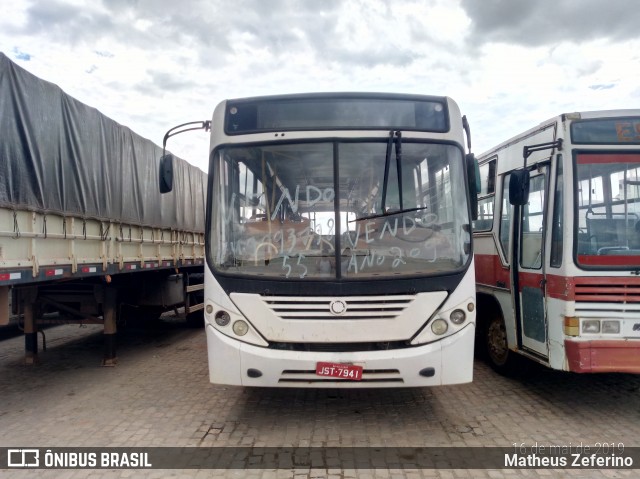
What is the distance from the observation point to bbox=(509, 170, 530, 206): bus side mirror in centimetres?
521

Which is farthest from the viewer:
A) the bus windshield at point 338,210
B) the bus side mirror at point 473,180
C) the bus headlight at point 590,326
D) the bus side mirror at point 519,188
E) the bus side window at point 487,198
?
the bus side window at point 487,198

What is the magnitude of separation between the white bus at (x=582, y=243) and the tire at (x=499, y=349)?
568 millimetres

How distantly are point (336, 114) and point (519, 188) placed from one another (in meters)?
2.09

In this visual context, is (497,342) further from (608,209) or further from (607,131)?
(607,131)

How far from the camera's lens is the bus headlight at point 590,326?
179 inches

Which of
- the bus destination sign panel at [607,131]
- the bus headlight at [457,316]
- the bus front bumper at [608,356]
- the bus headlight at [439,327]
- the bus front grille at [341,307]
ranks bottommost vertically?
the bus front bumper at [608,356]

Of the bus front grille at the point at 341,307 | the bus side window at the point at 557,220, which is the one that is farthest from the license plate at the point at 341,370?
the bus side window at the point at 557,220

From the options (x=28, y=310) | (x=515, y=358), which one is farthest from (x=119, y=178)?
(x=515, y=358)

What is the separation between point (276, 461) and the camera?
397 cm

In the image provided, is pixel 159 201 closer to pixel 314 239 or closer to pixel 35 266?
pixel 35 266

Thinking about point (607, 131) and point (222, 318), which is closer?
point (222, 318)

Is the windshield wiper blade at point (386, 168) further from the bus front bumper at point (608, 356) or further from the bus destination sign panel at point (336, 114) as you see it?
the bus front bumper at point (608, 356)

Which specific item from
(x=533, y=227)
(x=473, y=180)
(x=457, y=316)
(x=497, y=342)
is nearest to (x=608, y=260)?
(x=533, y=227)

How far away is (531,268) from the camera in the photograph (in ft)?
17.6
